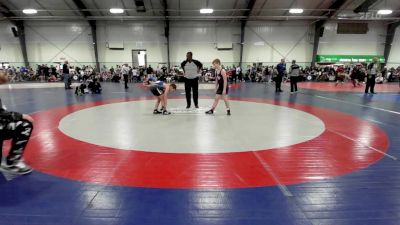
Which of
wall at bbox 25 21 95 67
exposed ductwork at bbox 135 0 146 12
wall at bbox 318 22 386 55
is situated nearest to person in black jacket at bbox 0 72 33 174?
exposed ductwork at bbox 135 0 146 12

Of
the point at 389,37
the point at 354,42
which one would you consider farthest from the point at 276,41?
the point at 389,37

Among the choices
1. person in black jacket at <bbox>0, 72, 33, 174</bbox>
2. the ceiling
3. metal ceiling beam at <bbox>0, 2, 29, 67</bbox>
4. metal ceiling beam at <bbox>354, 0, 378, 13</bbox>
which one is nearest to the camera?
person in black jacket at <bbox>0, 72, 33, 174</bbox>

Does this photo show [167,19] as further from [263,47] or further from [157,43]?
[263,47]

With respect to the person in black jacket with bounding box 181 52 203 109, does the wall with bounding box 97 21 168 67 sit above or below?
above

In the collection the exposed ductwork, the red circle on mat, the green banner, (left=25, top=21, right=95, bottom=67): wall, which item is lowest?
the red circle on mat

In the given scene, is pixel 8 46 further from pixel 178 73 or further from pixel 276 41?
pixel 276 41

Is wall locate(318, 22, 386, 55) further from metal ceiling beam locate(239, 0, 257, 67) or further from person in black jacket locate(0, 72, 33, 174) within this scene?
person in black jacket locate(0, 72, 33, 174)

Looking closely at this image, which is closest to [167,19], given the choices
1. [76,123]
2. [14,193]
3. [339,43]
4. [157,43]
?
[157,43]

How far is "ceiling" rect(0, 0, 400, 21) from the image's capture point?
69.5 feet

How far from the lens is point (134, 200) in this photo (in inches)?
113

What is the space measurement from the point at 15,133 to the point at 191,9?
20.8 metres

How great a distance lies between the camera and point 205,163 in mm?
3910

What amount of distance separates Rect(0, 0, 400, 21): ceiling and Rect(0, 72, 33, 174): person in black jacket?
62.4 ft

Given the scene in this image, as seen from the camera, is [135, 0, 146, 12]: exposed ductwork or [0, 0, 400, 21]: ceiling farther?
[0, 0, 400, 21]: ceiling
